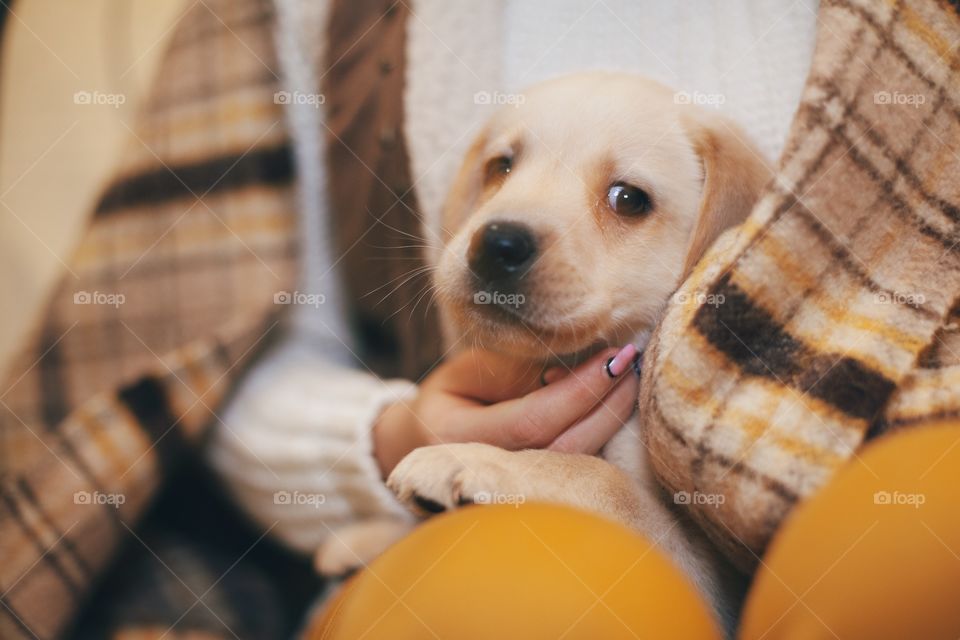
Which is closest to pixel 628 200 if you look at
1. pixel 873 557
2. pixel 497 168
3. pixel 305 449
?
pixel 497 168

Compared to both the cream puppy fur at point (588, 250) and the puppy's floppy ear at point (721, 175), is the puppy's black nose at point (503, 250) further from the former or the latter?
the puppy's floppy ear at point (721, 175)

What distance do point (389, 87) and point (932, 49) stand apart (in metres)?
0.56

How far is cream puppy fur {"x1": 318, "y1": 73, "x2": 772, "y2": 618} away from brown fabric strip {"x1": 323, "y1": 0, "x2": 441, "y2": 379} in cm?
10

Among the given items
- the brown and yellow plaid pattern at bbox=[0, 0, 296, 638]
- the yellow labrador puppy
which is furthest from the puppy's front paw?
the brown and yellow plaid pattern at bbox=[0, 0, 296, 638]

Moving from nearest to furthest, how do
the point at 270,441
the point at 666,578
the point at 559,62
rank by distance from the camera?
the point at 666,578
the point at 559,62
the point at 270,441

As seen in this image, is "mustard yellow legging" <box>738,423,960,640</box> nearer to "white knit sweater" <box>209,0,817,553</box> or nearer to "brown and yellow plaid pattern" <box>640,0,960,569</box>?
"brown and yellow plaid pattern" <box>640,0,960,569</box>

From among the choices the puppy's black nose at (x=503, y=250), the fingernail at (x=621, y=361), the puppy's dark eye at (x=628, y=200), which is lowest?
the fingernail at (x=621, y=361)

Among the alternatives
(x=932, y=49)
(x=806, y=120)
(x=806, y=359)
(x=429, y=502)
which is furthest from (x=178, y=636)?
(x=932, y=49)

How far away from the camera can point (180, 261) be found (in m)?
0.90

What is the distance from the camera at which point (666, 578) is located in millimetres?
510

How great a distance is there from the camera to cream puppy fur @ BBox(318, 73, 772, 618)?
0.59m

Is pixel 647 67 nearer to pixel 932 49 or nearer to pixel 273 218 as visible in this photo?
pixel 932 49

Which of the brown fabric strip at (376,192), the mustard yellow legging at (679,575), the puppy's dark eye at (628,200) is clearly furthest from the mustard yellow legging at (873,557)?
the brown fabric strip at (376,192)

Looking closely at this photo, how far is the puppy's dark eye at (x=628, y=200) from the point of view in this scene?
0.67 metres
